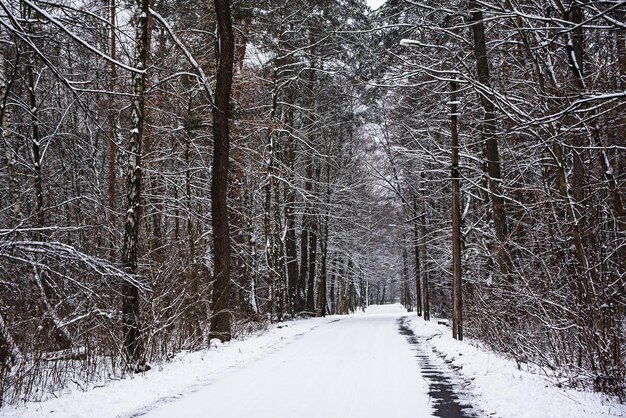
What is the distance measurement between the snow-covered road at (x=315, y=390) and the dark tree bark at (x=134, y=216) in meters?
1.93

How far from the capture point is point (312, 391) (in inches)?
277

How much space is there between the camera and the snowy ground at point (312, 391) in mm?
5766

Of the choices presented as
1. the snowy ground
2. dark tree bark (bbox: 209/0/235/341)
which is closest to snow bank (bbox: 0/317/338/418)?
the snowy ground

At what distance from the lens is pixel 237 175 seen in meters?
21.5

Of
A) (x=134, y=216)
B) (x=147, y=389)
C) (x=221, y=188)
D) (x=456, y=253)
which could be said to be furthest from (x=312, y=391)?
(x=456, y=253)

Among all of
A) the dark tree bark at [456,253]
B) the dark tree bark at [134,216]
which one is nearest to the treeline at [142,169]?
the dark tree bark at [134,216]

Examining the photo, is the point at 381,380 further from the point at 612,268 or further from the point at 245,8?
the point at 245,8

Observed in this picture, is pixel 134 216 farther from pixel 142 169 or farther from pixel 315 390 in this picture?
pixel 315 390

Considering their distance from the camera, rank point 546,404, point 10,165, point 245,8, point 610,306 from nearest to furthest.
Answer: point 546,404 → point 610,306 → point 10,165 → point 245,8

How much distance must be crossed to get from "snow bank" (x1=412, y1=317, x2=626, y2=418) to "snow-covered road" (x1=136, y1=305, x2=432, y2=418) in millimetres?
833

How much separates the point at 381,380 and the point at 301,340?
288 inches

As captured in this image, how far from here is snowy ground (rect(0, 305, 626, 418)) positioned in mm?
5766

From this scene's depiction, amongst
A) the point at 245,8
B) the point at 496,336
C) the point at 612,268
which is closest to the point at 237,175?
the point at 245,8

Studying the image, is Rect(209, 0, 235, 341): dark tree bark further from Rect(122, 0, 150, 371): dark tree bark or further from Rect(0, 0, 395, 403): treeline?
Rect(122, 0, 150, 371): dark tree bark
